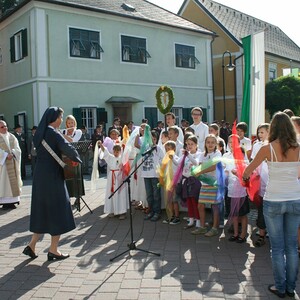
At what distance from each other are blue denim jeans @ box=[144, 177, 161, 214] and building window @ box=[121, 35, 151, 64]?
14595 millimetres

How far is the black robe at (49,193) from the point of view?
17.8 ft

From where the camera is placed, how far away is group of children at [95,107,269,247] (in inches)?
246

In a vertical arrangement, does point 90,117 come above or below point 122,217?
above

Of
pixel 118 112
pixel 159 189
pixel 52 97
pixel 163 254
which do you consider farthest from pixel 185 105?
pixel 163 254

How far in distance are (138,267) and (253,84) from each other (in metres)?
4.11

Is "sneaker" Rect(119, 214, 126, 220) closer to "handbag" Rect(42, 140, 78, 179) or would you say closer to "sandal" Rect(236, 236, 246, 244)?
"handbag" Rect(42, 140, 78, 179)

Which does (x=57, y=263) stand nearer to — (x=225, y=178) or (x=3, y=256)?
(x=3, y=256)

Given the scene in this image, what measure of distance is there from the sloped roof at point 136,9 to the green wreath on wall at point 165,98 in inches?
409

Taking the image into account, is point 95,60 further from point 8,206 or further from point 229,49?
point 8,206

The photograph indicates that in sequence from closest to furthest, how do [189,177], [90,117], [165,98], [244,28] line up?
1. [189,177]
2. [165,98]
3. [90,117]
4. [244,28]

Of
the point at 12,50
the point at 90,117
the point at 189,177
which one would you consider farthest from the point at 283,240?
the point at 12,50

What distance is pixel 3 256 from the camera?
580 cm

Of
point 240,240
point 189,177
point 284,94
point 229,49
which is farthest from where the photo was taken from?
point 229,49

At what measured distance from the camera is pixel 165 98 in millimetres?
10531
